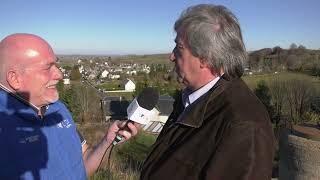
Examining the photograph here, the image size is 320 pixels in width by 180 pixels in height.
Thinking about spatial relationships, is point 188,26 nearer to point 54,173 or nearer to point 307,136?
point 54,173

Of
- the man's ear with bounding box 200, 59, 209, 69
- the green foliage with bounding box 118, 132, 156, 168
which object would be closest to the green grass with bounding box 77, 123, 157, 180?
the green foliage with bounding box 118, 132, 156, 168

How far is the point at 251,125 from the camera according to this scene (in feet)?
7.29

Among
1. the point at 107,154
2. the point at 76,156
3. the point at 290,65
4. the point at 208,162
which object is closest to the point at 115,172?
the point at 107,154

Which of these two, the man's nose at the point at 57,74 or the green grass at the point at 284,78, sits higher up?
the man's nose at the point at 57,74

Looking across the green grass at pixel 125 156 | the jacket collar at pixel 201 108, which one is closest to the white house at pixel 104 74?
the green grass at pixel 125 156

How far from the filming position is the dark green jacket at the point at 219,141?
219 cm

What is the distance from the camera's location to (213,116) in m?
2.42

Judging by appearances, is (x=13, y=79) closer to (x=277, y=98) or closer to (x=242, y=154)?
(x=242, y=154)

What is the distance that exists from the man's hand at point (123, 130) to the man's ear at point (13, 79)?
2.65 ft

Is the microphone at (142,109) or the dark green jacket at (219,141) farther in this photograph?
the microphone at (142,109)

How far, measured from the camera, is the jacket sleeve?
2.17 m

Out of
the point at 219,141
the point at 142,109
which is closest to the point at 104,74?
the point at 142,109

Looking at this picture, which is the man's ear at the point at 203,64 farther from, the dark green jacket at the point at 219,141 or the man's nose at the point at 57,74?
the man's nose at the point at 57,74

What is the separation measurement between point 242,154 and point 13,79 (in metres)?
1.51
